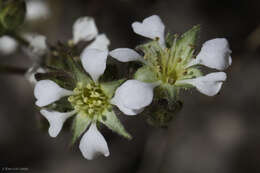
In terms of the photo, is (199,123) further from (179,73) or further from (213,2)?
(179,73)

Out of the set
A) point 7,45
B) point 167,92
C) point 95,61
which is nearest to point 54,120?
point 95,61

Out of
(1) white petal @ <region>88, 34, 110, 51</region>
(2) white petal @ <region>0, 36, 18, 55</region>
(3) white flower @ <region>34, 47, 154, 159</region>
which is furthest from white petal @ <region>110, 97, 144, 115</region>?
(2) white petal @ <region>0, 36, 18, 55</region>

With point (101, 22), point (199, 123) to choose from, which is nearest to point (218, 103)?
point (199, 123)

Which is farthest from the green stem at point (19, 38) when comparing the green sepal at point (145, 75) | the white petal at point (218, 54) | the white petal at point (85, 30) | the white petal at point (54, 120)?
the white petal at point (218, 54)

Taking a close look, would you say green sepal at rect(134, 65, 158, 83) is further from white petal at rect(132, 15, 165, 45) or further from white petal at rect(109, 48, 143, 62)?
white petal at rect(132, 15, 165, 45)

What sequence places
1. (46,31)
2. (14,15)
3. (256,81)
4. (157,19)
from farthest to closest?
(256,81) < (46,31) < (14,15) < (157,19)

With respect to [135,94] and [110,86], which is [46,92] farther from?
[135,94]
